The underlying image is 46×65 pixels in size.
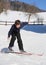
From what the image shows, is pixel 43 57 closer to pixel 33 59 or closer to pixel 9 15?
pixel 33 59

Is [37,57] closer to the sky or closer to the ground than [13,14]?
closer to the sky

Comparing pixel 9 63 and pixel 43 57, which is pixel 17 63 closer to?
pixel 9 63

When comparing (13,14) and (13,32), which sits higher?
(13,32)

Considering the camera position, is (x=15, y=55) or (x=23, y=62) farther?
(x=15, y=55)

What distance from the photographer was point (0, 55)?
745 cm

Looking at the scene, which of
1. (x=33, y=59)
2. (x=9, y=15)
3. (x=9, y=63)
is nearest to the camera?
(x=9, y=63)

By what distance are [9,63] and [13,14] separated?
59.1m

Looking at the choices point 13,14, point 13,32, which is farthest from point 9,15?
point 13,32

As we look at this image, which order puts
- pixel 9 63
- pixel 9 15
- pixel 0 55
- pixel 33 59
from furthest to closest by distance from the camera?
pixel 9 15, pixel 0 55, pixel 33 59, pixel 9 63

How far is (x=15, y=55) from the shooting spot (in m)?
7.51

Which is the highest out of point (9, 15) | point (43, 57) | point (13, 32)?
point (13, 32)

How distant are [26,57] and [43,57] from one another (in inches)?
19.4

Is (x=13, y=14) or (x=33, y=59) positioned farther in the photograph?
(x=13, y=14)

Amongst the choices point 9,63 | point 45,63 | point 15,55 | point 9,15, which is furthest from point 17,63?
point 9,15
